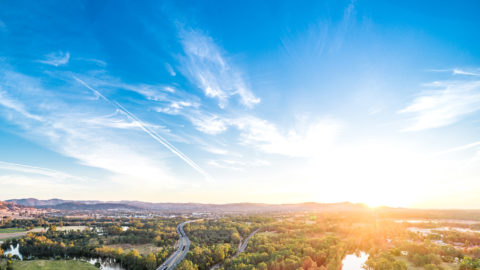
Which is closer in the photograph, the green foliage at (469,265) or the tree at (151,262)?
the green foliage at (469,265)

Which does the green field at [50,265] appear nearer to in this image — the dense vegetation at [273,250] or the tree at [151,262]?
the dense vegetation at [273,250]

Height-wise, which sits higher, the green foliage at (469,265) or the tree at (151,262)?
the green foliage at (469,265)

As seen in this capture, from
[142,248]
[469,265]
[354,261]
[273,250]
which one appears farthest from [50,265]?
[469,265]

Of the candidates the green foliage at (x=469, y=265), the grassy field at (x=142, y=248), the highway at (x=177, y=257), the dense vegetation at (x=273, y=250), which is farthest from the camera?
the grassy field at (x=142, y=248)

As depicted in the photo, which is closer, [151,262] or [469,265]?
[469,265]

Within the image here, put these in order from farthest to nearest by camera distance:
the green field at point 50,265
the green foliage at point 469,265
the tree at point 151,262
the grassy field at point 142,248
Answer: the grassy field at point 142,248
the green field at point 50,265
the tree at point 151,262
the green foliage at point 469,265

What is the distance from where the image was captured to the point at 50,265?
5512cm

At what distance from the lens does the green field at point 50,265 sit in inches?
2085

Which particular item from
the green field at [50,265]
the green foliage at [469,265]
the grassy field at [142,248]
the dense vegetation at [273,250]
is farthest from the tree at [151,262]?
the green foliage at [469,265]

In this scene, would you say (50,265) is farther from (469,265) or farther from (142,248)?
(469,265)

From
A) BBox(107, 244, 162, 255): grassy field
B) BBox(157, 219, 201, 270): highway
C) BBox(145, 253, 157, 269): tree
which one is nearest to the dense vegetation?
BBox(145, 253, 157, 269): tree

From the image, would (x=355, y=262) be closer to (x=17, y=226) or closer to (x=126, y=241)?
(x=126, y=241)

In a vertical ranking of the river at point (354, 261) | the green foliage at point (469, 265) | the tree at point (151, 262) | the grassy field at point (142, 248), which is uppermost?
the green foliage at point (469, 265)

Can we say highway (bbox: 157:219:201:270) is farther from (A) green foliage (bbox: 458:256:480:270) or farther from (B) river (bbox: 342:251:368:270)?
(A) green foliage (bbox: 458:256:480:270)
